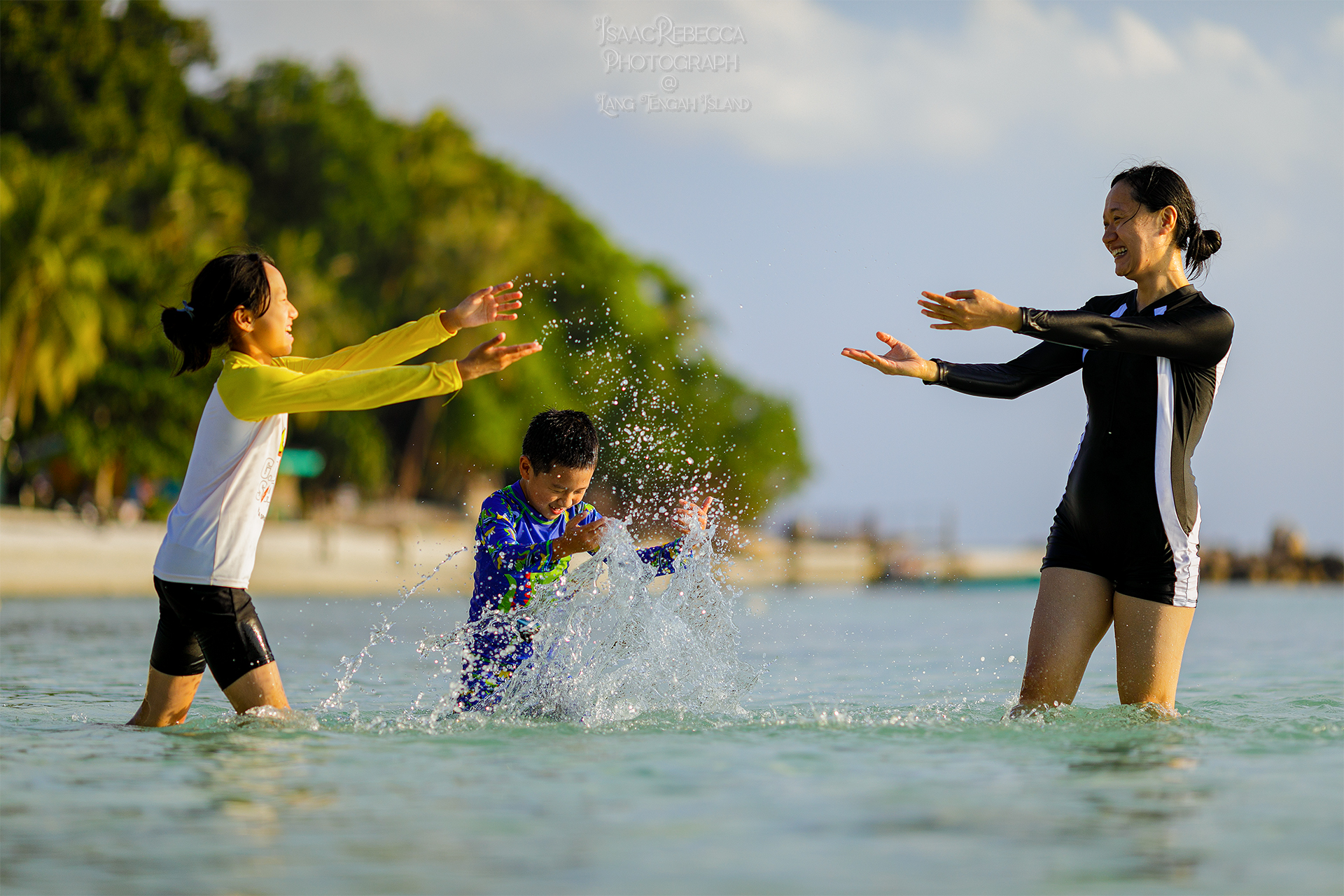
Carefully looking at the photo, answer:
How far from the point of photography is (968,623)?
2200 centimetres

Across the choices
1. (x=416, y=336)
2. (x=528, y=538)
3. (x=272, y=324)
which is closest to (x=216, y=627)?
(x=272, y=324)

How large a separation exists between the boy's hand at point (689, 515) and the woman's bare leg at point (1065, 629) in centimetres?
136

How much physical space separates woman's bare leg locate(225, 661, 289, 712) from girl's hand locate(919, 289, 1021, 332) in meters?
2.69

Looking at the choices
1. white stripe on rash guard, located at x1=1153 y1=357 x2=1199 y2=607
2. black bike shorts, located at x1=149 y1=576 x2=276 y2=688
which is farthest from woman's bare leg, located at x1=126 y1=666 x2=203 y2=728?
white stripe on rash guard, located at x1=1153 y1=357 x2=1199 y2=607

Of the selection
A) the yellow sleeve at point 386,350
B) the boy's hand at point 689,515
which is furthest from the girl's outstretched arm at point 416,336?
the boy's hand at point 689,515

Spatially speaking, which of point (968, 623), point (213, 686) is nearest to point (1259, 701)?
point (213, 686)

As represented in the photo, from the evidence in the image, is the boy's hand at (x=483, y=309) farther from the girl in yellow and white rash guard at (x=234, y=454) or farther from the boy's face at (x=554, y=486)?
the boy's face at (x=554, y=486)

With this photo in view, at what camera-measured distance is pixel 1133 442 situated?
5367 mm

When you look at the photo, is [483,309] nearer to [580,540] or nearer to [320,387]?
[320,387]

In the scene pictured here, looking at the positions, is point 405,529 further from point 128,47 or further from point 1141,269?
point 1141,269

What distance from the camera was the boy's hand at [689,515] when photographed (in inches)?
234

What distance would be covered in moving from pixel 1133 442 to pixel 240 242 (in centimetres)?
2635

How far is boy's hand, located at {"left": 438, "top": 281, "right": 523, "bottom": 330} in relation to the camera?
5.63m

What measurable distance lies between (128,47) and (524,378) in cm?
1519
